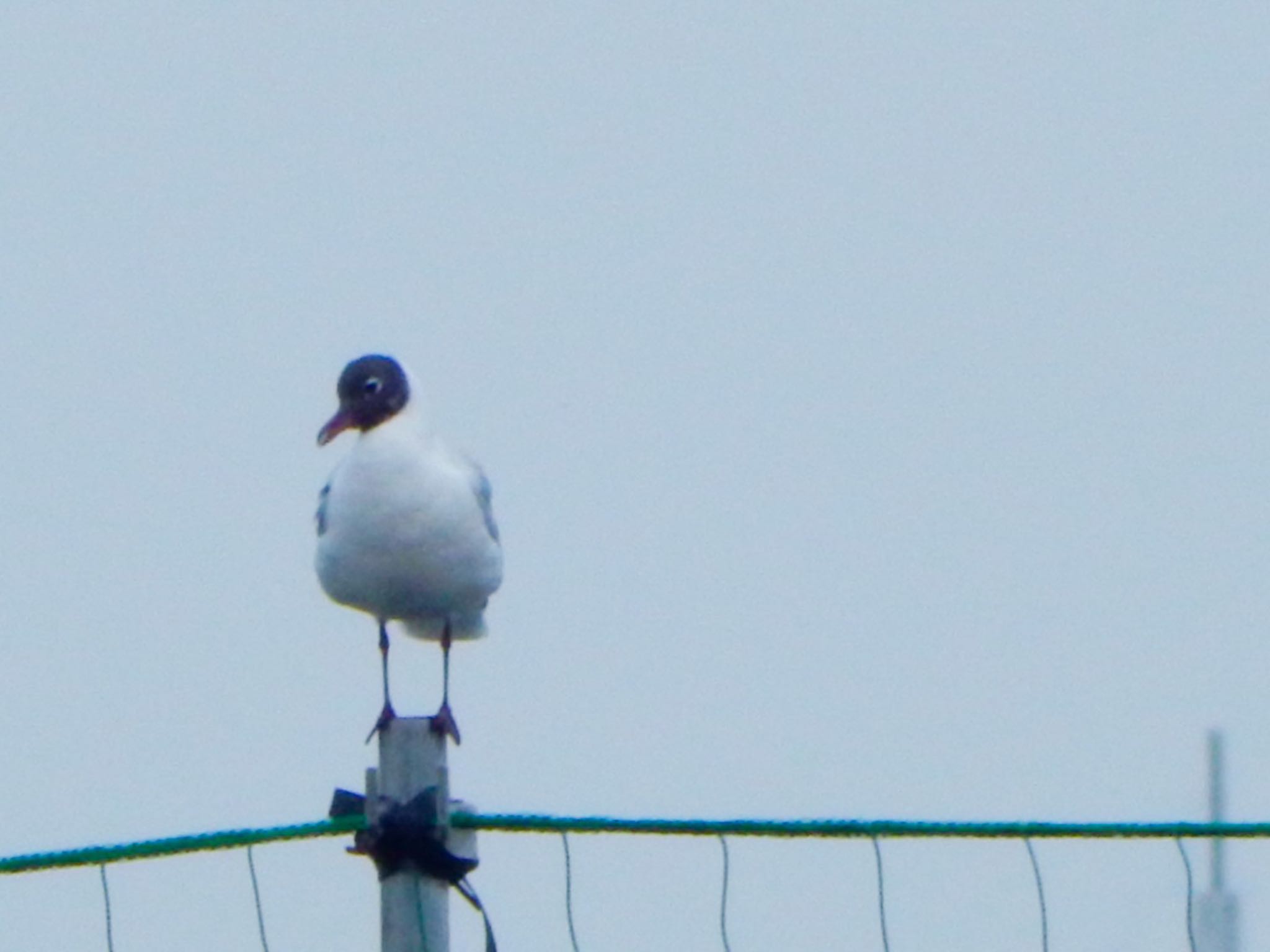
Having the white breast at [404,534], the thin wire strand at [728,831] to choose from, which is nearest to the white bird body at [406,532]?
the white breast at [404,534]

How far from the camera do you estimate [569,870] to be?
14.5 ft

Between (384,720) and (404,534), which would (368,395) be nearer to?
(404,534)

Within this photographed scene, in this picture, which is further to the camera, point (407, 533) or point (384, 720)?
point (407, 533)

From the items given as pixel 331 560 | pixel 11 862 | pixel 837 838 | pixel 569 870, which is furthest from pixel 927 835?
pixel 331 560

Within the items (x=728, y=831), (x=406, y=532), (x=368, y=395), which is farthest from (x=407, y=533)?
(x=728, y=831)

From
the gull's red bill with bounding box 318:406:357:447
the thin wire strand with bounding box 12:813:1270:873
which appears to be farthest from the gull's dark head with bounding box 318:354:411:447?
the thin wire strand with bounding box 12:813:1270:873

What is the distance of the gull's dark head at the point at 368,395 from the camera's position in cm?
Answer: 838

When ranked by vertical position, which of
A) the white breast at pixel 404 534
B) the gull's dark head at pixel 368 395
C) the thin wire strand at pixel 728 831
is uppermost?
the gull's dark head at pixel 368 395

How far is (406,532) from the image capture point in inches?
300

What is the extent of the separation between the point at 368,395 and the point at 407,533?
0.95 m

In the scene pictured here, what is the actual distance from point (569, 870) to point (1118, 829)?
755mm

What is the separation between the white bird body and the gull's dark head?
0.30 m

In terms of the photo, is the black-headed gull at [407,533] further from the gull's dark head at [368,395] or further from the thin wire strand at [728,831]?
the thin wire strand at [728,831]

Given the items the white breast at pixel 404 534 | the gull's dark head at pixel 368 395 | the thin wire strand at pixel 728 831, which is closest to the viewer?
the thin wire strand at pixel 728 831
